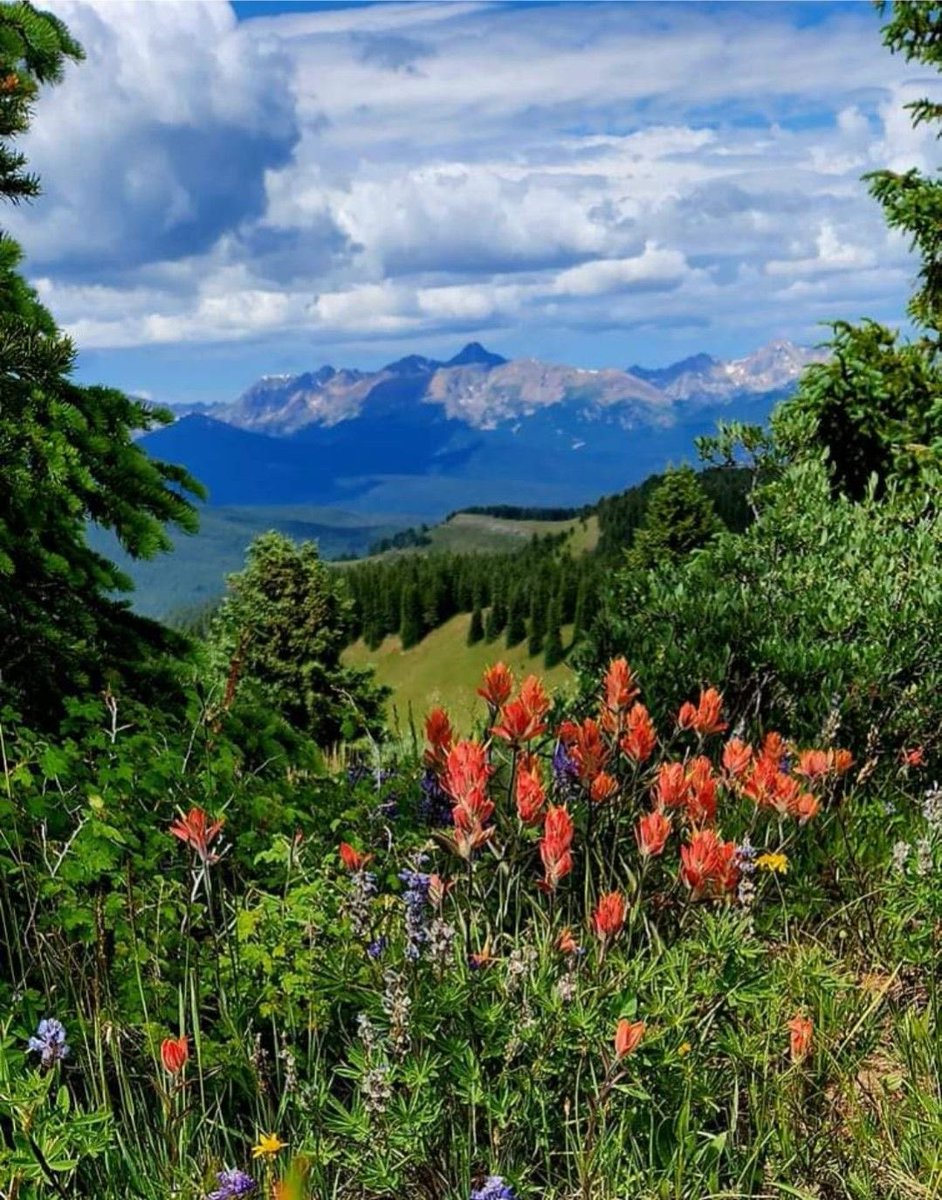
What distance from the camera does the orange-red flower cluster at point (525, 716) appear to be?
3.36m

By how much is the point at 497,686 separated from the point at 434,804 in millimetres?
494

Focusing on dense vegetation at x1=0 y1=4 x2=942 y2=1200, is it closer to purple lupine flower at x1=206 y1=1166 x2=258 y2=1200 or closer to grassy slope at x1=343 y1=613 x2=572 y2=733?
purple lupine flower at x1=206 y1=1166 x2=258 y2=1200

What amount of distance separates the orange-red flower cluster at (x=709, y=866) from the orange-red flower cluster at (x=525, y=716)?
0.59 metres

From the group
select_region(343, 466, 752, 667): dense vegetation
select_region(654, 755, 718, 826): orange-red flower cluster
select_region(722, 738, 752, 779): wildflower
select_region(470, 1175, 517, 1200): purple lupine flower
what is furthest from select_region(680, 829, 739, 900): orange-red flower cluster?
select_region(343, 466, 752, 667): dense vegetation

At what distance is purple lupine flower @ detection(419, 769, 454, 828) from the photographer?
364 cm

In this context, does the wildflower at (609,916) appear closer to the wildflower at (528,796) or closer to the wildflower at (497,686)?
the wildflower at (528,796)

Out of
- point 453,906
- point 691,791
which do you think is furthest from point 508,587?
point 691,791

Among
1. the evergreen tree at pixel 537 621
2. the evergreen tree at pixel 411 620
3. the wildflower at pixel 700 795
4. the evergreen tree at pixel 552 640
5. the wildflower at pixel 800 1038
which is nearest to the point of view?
the wildflower at pixel 800 1038

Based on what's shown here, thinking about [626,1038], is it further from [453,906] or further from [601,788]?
Result: [453,906]

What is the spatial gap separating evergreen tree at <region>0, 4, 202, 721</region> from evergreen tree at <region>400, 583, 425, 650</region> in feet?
430

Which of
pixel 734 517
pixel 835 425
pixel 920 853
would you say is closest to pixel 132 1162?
pixel 920 853

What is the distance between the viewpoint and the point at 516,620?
12781 centimetres

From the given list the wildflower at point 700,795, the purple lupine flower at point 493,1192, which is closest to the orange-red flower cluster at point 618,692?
the wildflower at point 700,795

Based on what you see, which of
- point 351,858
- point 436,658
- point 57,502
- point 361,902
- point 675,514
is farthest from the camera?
point 436,658
